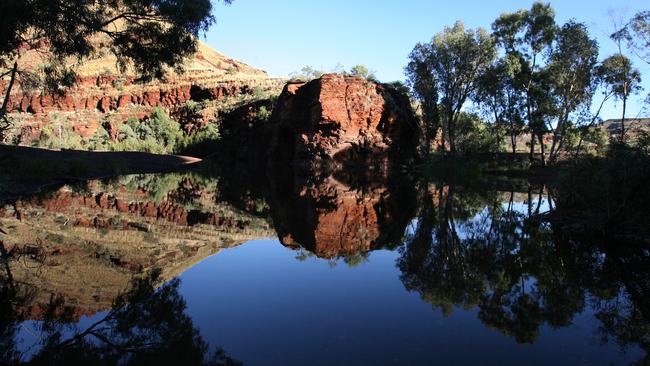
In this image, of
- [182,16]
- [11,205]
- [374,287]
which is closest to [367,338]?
[374,287]

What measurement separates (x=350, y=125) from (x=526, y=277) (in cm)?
3648

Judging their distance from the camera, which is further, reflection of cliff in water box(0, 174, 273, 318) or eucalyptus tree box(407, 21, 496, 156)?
eucalyptus tree box(407, 21, 496, 156)

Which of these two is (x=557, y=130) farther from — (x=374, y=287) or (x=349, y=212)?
(x=374, y=287)

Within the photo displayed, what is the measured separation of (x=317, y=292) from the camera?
6.28 meters

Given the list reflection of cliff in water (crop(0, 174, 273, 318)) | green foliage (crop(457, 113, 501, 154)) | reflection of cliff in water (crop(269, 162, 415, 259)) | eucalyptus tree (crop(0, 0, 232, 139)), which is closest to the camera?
reflection of cliff in water (crop(0, 174, 273, 318))

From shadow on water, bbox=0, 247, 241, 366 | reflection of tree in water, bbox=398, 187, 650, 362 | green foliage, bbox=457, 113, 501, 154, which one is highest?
green foliage, bbox=457, 113, 501, 154

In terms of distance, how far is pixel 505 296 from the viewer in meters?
5.93

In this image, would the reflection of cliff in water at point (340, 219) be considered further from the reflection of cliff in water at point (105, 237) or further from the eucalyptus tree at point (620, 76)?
the eucalyptus tree at point (620, 76)

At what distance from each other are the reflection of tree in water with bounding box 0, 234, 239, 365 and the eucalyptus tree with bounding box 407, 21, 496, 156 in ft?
113

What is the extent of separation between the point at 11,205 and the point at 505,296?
1361cm

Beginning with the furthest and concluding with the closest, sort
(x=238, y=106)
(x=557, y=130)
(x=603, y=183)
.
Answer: (x=238, y=106) < (x=557, y=130) < (x=603, y=183)

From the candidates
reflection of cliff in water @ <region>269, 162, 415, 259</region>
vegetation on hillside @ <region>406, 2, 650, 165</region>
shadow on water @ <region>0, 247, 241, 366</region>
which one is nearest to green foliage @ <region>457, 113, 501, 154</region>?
vegetation on hillside @ <region>406, 2, 650, 165</region>

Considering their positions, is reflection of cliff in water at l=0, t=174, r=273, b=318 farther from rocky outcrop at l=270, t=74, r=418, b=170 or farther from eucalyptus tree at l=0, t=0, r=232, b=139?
rocky outcrop at l=270, t=74, r=418, b=170

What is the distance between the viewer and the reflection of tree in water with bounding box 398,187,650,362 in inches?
206
